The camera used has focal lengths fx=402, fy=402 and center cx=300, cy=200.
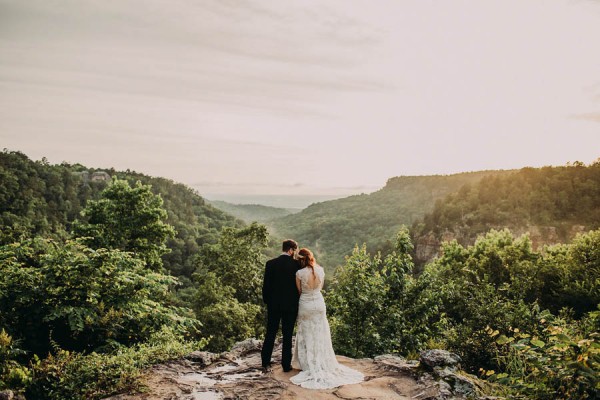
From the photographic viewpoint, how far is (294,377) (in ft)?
25.4

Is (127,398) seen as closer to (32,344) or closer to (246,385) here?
(246,385)

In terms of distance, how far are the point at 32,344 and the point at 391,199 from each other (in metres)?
125

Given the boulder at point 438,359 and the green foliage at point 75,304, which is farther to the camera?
the green foliage at point 75,304

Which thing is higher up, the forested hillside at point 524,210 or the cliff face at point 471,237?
the forested hillside at point 524,210

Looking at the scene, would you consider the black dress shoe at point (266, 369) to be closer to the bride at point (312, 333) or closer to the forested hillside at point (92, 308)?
the bride at point (312, 333)

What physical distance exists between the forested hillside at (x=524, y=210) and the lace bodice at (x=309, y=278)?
71498 millimetres

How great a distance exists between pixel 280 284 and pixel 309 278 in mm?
595

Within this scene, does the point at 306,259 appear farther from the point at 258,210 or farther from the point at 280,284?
the point at 258,210

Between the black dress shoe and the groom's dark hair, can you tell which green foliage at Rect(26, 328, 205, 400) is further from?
the groom's dark hair

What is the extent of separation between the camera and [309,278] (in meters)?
8.08

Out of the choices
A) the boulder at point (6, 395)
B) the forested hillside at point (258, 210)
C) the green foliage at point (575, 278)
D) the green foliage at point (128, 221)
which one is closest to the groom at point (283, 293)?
the boulder at point (6, 395)

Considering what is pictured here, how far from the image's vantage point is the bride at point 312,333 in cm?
801

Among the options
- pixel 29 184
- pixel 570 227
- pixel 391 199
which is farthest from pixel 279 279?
pixel 391 199

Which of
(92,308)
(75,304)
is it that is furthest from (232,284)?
(75,304)
